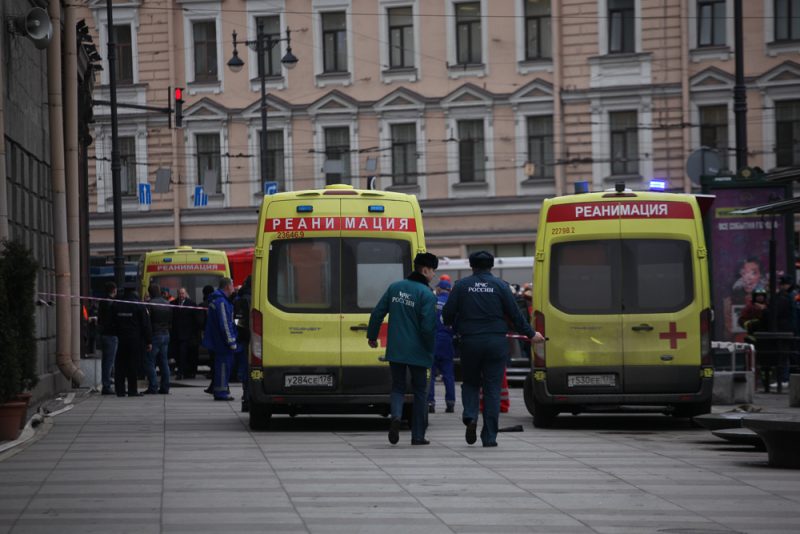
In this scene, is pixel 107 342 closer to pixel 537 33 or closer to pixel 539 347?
pixel 539 347

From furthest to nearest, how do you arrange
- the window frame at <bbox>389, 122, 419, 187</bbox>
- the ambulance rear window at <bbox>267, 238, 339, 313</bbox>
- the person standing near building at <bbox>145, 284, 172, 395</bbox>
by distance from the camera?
1. the window frame at <bbox>389, 122, 419, 187</bbox>
2. the person standing near building at <bbox>145, 284, 172, 395</bbox>
3. the ambulance rear window at <bbox>267, 238, 339, 313</bbox>

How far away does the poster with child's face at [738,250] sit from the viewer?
26641 millimetres

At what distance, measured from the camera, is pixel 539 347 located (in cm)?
1780

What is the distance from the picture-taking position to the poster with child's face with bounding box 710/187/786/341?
26641mm

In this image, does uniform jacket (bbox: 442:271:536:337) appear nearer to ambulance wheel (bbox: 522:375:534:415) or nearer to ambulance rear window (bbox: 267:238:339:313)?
ambulance rear window (bbox: 267:238:339:313)

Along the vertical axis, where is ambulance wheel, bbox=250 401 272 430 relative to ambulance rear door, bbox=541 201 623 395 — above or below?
below

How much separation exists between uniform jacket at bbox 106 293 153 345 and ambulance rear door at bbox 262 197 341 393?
351 inches

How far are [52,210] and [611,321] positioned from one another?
389 inches

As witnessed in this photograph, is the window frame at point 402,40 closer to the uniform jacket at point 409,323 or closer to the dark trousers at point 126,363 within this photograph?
the dark trousers at point 126,363

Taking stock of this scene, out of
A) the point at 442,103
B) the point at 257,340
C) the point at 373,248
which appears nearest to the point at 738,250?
the point at 373,248

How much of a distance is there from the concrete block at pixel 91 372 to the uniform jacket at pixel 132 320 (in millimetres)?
1629

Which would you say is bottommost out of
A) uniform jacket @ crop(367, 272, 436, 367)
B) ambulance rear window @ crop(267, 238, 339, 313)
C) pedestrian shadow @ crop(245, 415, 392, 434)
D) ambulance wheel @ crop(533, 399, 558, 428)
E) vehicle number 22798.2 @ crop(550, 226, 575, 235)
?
pedestrian shadow @ crop(245, 415, 392, 434)

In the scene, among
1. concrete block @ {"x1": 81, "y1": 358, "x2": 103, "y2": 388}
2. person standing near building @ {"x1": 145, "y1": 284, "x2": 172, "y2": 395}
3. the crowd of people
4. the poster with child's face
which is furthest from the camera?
concrete block @ {"x1": 81, "y1": 358, "x2": 103, "y2": 388}

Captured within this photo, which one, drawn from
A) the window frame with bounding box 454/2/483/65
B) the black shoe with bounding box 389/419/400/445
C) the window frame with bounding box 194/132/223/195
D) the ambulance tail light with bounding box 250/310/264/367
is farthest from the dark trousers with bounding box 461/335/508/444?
the window frame with bounding box 194/132/223/195
